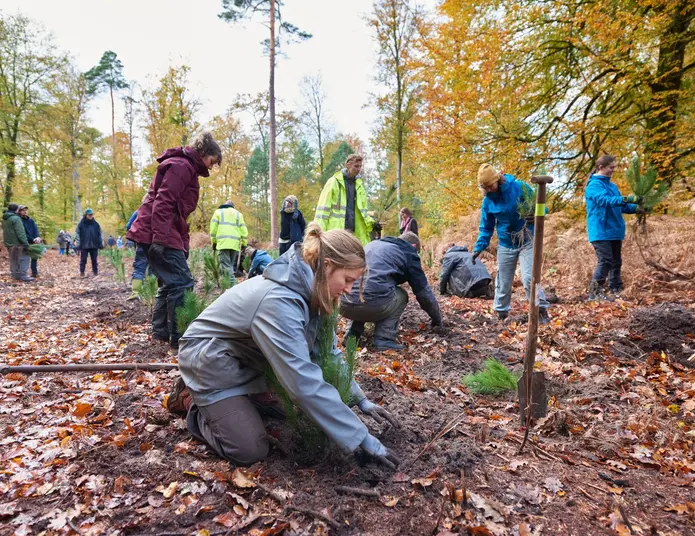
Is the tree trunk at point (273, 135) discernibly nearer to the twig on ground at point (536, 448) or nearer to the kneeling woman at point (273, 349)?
the kneeling woman at point (273, 349)

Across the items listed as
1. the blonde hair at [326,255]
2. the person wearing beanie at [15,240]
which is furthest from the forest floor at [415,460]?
the person wearing beanie at [15,240]

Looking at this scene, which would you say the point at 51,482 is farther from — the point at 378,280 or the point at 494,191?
the point at 494,191

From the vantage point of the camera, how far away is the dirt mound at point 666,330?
3.23m

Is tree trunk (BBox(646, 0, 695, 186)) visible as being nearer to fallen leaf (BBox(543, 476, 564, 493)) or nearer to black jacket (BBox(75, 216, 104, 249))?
fallen leaf (BBox(543, 476, 564, 493))

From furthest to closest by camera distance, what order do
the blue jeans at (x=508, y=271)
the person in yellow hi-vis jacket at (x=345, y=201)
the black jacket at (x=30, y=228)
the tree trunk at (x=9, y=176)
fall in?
the tree trunk at (x=9, y=176), the black jacket at (x=30, y=228), the person in yellow hi-vis jacket at (x=345, y=201), the blue jeans at (x=508, y=271)

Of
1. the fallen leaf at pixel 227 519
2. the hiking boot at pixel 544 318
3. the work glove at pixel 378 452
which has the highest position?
the hiking boot at pixel 544 318

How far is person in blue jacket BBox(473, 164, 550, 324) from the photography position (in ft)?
13.8

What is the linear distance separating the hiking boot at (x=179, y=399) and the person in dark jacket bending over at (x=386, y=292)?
177 centimetres

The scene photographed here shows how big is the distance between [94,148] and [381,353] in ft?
91.1

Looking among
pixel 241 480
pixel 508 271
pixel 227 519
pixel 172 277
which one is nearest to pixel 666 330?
pixel 508 271

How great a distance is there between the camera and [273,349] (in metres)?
1.65

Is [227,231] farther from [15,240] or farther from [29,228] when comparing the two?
[29,228]

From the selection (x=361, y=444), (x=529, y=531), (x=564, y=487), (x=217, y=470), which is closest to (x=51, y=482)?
(x=217, y=470)

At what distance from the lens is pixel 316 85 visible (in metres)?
23.1
